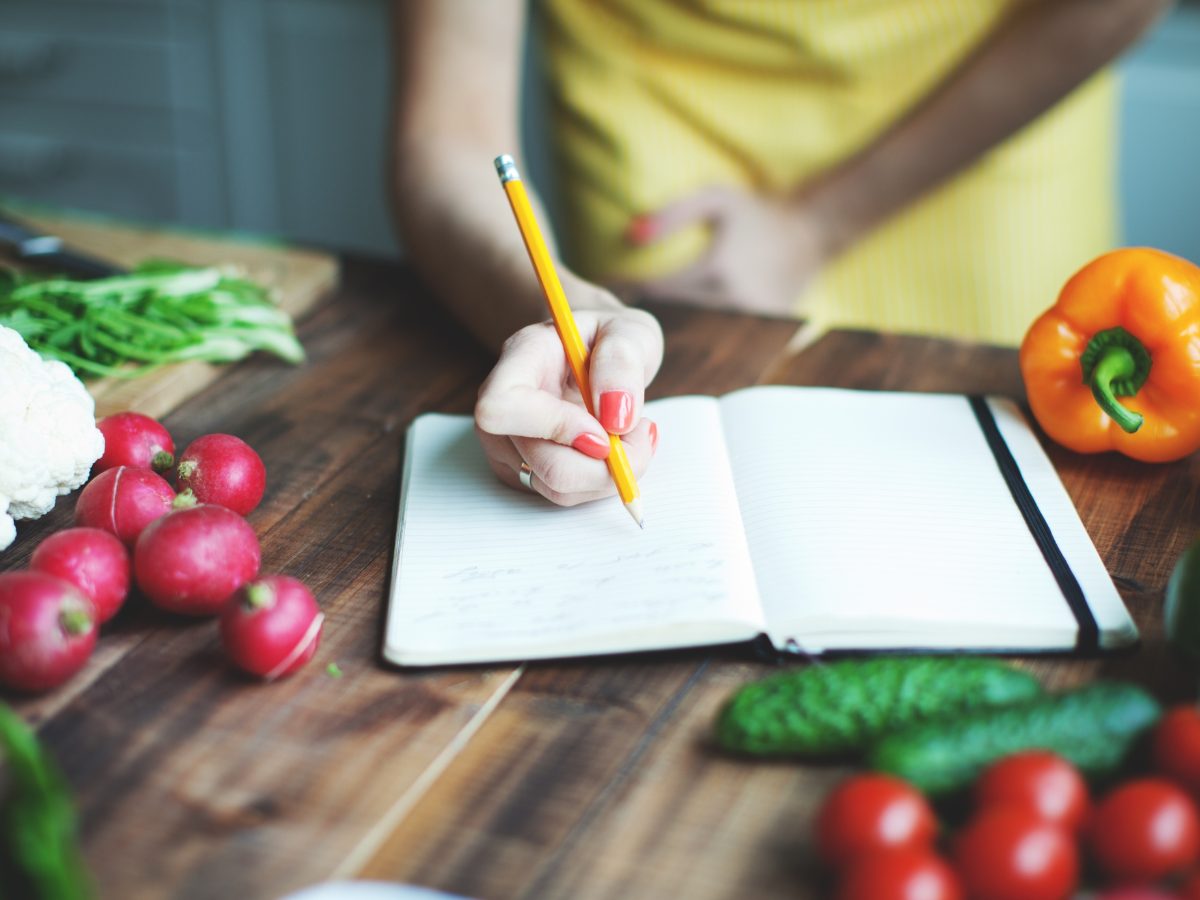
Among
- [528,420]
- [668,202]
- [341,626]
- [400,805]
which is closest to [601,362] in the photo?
[528,420]

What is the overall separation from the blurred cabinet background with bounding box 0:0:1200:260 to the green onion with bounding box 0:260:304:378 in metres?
2.24

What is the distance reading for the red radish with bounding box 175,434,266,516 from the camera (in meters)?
0.95

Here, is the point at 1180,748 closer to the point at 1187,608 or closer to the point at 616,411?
the point at 1187,608

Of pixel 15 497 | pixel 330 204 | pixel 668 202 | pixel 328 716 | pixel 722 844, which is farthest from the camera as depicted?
pixel 330 204

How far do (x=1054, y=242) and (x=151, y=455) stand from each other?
1.53m

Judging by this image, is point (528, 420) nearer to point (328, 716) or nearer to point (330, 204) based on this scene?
point (328, 716)

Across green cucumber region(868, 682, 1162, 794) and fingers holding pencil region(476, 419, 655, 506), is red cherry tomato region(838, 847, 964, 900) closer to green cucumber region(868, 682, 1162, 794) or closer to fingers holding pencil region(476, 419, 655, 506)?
green cucumber region(868, 682, 1162, 794)

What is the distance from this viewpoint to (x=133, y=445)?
100cm

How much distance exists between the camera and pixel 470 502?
99 cm

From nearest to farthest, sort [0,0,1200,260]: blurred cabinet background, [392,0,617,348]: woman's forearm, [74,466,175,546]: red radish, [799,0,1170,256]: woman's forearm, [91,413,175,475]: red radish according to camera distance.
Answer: [74,466,175,546]: red radish → [91,413,175,475]: red radish → [392,0,617,348]: woman's forearm → [799,0,1170,256]: woman's forearm → [0,0,1200,260]: blurred cabinet background

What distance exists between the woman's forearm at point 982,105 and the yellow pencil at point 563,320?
94cm

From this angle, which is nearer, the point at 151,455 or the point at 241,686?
the point at 241,686

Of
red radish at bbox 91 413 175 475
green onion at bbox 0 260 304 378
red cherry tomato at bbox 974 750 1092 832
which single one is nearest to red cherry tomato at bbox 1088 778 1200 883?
red cherry tomato at bbox 974 750 1092 832

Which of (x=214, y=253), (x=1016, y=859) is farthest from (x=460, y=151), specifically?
(x=1016, y=859)
